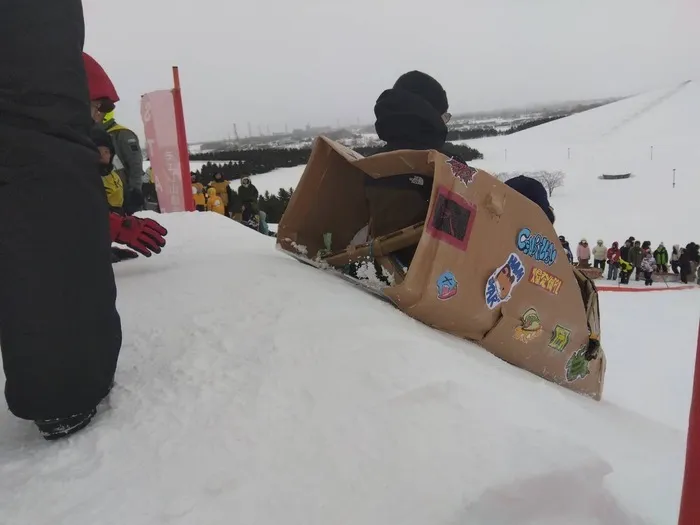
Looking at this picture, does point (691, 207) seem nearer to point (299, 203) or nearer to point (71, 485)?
point (299, 203)

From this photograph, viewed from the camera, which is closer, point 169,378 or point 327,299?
point 169,378

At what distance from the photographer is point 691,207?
18.5m

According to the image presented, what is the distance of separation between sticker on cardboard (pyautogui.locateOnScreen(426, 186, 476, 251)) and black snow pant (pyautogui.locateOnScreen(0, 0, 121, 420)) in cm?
120

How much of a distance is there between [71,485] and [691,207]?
70.3ft

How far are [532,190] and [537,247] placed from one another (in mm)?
443

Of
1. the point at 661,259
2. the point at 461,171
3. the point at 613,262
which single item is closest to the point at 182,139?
the point at 461,171

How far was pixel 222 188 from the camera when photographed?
29.2ft

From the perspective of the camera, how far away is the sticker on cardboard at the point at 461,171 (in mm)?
2096

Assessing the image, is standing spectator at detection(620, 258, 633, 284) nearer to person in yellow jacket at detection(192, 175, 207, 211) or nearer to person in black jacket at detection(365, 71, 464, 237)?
person in yellow jacket at detection(192, 175, 207, 211)

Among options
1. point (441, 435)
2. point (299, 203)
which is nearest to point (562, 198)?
point (299, 203)

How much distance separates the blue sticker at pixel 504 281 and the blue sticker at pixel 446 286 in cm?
18

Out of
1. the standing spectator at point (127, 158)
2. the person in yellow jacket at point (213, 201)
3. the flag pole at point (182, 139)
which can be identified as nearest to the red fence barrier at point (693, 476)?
the standing spectator at point (127, 158)

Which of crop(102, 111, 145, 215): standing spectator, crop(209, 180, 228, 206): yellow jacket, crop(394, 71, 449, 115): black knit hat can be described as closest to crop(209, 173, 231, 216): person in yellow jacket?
crop(209, 180, 228, 206): yellow jacket

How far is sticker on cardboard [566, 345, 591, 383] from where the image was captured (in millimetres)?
2576
